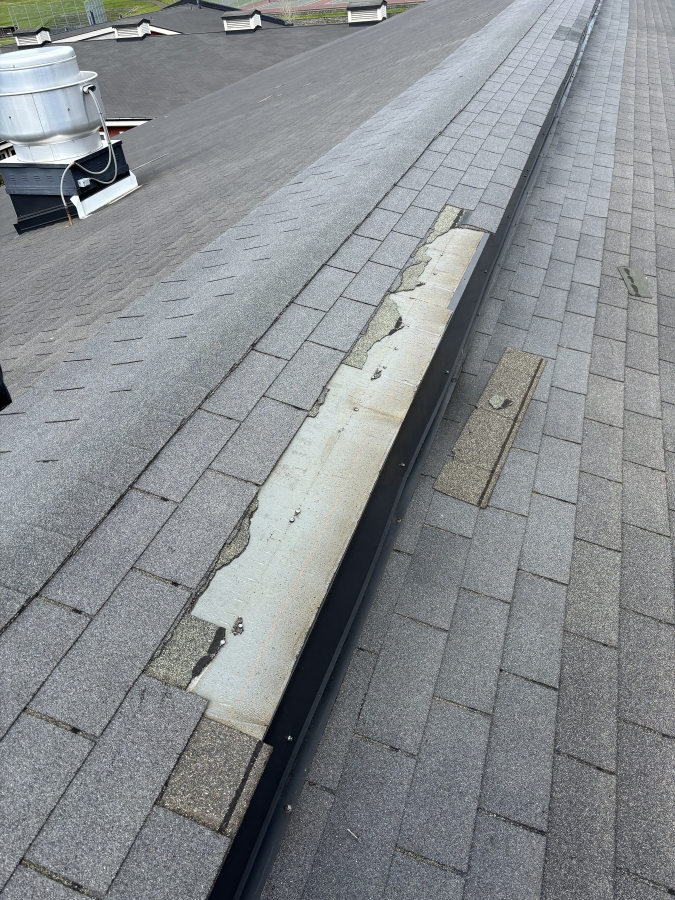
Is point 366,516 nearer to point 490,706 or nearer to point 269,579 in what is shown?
point 269,579

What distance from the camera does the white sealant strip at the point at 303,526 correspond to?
255 centimetres

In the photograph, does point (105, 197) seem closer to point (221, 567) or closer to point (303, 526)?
point (303, 526)

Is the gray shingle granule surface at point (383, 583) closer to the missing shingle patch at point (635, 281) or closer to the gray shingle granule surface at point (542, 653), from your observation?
the gray shingle granule surface at point (542, 653)

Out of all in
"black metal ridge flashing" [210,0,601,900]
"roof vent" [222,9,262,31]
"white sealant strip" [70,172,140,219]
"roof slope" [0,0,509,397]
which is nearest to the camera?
"black metal ridge flashing" [210,0,601,900]

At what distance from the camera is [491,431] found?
4.30 m

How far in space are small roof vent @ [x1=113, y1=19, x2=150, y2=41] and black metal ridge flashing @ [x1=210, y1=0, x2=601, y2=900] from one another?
3472cm

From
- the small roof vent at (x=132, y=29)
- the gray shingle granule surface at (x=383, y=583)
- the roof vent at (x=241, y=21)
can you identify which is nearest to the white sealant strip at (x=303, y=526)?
the gray shingle granule surface at (x=383, y=583)

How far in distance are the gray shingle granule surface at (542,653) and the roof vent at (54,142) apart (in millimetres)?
9934

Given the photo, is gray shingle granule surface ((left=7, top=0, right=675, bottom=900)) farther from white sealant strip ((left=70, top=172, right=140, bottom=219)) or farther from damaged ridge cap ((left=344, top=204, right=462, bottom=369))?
white sealant strip ((left=70, top=172, right=140, bottom=219))

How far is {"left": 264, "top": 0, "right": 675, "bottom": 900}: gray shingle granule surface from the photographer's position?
93.8 inches

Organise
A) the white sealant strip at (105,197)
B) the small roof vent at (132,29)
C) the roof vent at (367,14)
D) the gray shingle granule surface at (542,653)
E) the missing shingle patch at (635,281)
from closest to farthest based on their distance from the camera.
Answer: the gray shingle granule surface at (542,653) < the missing shingle patch at (635,281) < the white sealant strip at (105,197) < the small roof vent at (132,29) < the roof vent at (367,14)

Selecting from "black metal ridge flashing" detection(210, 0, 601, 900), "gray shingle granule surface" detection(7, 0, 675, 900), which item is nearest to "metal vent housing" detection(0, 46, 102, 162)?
"gray shingle granule surface" detection(7, 0, 675, 900)

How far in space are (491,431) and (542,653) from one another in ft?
5.77

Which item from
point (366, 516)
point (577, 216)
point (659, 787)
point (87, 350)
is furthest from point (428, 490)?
point (577, 216)
